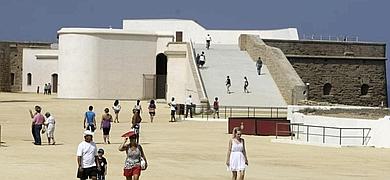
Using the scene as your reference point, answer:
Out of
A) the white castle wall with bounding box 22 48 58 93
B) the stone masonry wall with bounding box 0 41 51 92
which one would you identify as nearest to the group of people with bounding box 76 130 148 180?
the white castle wall with bounding box 22 48 58 93

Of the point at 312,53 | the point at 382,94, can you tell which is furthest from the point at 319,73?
the point at 382,94

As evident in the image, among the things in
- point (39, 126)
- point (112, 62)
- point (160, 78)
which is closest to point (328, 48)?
point (160, 78)

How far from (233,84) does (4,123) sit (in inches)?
510

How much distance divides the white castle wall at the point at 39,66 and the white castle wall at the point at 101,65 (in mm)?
11540

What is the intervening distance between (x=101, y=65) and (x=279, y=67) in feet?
37.6

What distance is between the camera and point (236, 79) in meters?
46.4

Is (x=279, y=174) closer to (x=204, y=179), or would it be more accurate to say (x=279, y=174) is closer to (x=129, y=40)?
(x=204, y=179)

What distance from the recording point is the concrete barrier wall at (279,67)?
44031 millimetres

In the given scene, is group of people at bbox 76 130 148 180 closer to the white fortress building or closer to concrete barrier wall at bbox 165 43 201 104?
concrete barrier wall at bbox 165 43 201 104

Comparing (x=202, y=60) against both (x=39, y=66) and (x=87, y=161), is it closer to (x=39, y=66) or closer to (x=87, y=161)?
(x=39, y=66)

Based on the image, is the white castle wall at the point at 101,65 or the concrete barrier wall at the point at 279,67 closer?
the concrete barrier wall at the point at 279,67

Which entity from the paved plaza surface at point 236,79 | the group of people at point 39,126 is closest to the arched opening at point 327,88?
the paved plaza surface at point 236,79

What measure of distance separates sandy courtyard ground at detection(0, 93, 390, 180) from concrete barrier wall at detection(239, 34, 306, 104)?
8282 millimetres

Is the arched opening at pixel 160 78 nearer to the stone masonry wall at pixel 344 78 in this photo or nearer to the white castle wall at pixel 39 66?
the stone masonry wall at pixel 344 78
